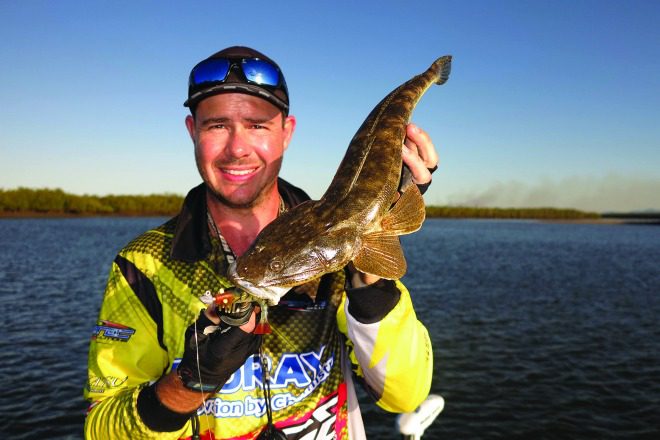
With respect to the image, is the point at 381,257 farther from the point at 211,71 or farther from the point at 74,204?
the point at 74,204

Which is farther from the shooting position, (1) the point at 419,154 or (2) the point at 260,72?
(2) the point at 260,72

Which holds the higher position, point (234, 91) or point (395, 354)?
point (234, 91)

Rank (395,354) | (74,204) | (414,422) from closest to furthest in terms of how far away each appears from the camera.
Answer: (395,354)
(414,422)
(74,204)

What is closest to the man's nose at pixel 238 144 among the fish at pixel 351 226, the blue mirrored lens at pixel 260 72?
the blue mirrored lens at pixel 260 72

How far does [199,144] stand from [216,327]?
1.30 m

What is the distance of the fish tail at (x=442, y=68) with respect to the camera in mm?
4148

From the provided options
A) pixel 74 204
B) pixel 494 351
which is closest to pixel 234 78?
pixel 494 351

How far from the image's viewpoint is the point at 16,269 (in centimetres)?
2872

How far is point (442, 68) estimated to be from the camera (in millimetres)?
4242

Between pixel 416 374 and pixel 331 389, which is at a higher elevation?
pixel 416 374

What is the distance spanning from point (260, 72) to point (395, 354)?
213 cm

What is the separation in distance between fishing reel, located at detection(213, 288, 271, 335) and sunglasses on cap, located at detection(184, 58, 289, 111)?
146cm

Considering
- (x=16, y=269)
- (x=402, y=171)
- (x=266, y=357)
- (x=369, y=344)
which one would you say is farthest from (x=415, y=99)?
(x=16, y=269)

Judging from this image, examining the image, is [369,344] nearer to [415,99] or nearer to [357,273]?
[357,273]
